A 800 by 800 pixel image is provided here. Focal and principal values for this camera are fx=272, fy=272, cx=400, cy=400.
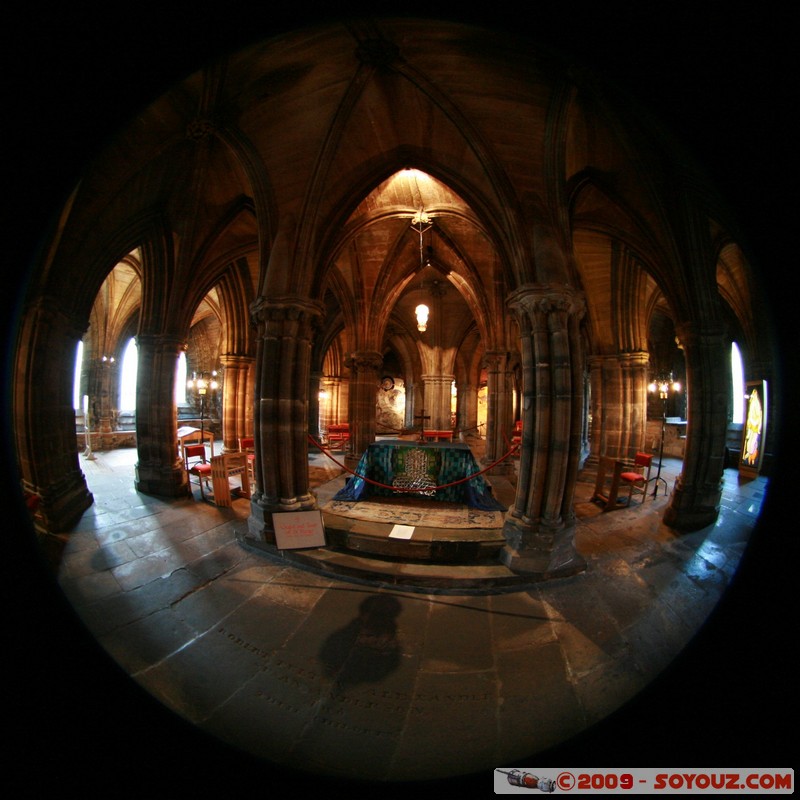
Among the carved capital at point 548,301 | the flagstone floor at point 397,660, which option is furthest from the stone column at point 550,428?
the flagstone floor at point 397,660

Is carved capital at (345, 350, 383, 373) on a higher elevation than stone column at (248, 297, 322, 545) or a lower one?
higher

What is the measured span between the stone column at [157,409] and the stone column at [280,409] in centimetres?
330

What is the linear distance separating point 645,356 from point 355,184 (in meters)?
9.60

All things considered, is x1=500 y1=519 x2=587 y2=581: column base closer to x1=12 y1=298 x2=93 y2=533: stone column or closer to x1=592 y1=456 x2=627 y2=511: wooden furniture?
x1=592 y1=456 x2=627 y2=511: wooden furniture

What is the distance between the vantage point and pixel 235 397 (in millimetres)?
10086

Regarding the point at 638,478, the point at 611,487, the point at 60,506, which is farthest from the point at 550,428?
the point at 60,506

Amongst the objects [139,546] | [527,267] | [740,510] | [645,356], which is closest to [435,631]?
[740,510]

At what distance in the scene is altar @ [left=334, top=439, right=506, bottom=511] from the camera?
218 inches

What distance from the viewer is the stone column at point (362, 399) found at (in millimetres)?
9408

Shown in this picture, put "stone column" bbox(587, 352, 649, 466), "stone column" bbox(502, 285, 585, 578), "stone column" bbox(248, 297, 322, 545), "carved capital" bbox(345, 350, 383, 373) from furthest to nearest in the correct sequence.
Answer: "carved capital" bbox(345, 350, 383, 373) < "stone column" bbox(587, 352, 649, 466) < "stone column" bbox(248, 297, 322, 545) < "stone column" bbox(502, 285, 585, 578)

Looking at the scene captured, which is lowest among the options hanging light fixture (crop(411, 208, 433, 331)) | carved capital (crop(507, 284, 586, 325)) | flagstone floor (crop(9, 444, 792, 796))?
flagstone floor (crop(9, 444, 792, 796))

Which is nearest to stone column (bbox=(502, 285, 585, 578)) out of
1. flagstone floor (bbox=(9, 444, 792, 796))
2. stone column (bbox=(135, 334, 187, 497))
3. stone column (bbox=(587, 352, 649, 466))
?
flagstone floor (bbox=(9, 444, 792, 796))

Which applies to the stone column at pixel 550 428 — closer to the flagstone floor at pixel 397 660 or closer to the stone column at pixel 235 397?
the flagstone floor at pixel 397 660

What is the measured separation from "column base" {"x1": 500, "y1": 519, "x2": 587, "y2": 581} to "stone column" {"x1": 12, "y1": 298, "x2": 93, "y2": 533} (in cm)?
432
